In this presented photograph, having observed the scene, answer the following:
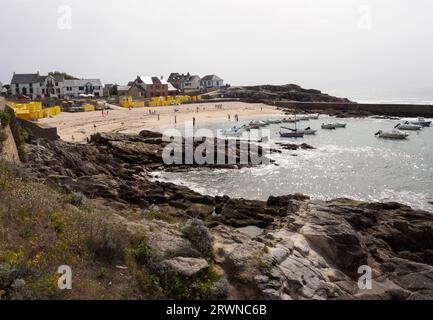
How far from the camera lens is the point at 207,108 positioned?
84062 millimetres

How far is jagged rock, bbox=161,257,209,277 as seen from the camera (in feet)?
31.7

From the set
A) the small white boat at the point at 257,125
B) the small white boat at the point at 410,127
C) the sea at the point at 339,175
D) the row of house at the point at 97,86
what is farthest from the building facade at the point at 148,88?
the small white boat at the point at 410,127

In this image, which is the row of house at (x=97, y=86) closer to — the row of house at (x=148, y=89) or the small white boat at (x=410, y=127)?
the row of house at (x=148, y=89)

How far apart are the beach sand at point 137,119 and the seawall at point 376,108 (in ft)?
21.5

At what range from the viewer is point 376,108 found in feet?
259

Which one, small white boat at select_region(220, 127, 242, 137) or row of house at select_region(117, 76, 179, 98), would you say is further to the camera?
row of house at select_region(117, 76, 179, 98)

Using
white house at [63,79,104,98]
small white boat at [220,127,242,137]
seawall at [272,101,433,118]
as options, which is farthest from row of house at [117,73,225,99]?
small white boat at [220,127,242,137]

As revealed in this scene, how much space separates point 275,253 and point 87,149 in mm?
24620

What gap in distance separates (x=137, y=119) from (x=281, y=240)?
2034 inches

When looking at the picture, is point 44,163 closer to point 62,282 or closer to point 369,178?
point 62,282

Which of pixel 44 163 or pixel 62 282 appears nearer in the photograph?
pixel 62 282

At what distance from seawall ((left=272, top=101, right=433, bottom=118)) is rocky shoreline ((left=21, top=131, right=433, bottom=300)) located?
60.1 m

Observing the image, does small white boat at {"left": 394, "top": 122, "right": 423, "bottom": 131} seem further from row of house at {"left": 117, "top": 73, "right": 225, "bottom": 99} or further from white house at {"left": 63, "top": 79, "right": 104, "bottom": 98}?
white house at {"left": 63, "top": 79, "right": 104, "bottom": 98}
